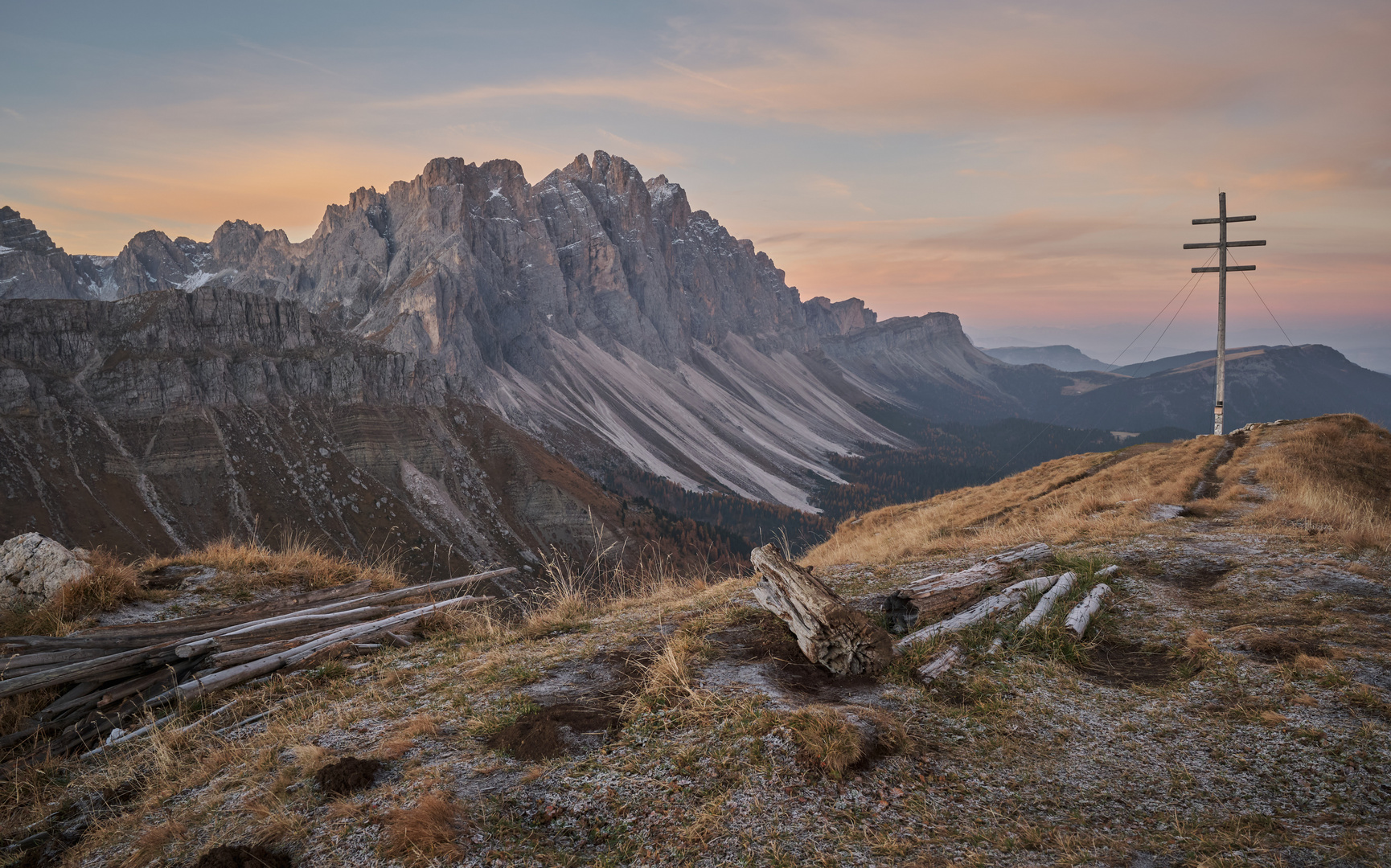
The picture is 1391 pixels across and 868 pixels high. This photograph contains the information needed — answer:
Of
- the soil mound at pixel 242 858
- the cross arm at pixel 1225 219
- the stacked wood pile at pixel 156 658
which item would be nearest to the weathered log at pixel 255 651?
the stacked wood pile at pixel 156 658

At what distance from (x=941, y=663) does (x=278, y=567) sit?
10896 millimetres

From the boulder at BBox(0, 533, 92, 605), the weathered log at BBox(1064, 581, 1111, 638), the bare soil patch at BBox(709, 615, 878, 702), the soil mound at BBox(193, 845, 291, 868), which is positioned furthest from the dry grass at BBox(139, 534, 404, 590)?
the weathered log at BBox(1064, 581, 1111, 638)

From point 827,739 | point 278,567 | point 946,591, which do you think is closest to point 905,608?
point 946,591

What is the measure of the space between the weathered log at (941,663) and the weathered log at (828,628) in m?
0.39

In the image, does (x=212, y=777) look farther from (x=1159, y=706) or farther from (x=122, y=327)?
(x=122, y=327)

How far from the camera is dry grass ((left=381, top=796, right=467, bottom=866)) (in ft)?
13.5

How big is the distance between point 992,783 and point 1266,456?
66.5 ft

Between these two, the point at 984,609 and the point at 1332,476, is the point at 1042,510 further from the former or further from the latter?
the point at 984,609

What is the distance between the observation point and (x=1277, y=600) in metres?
7.72

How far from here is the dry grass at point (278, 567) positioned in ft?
35.6

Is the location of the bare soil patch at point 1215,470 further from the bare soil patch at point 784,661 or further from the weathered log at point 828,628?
the bare soil patch at point 784,661

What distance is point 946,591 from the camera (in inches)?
336

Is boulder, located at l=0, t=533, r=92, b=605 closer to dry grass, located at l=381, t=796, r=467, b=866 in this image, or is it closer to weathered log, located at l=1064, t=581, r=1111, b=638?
dry grass, located at l=381, t=796, r=467, b=866

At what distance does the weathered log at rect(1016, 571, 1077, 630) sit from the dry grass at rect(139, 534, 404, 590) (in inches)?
394
